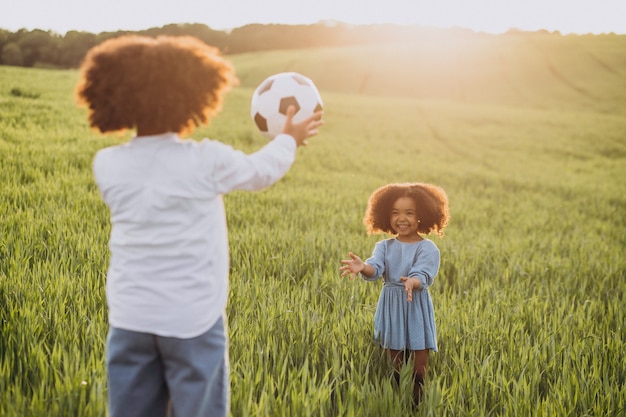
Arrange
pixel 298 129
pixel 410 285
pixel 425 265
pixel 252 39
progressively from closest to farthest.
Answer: pixel 298 129
pixel 410 285
pixel 425 265
pixel 252 39

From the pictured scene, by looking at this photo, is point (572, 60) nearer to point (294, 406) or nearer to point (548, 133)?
point (548, 133)

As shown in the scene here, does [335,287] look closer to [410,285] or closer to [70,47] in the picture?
[410,285]

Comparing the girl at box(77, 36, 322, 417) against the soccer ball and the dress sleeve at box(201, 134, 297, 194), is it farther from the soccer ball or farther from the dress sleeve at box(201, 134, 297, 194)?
the soccer ball

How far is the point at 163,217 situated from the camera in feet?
Result: 5.66

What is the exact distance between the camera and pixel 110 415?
6.00 feet

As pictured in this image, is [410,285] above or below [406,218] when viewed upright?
below

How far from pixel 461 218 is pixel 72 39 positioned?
17829 mm

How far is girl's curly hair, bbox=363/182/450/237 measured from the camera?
2928 mm

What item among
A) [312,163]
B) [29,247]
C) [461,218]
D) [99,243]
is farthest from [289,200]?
[312,163]

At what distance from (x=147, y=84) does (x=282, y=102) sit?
3.31 ft

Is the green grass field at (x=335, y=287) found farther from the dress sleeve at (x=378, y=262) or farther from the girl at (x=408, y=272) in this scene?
the dress sleeve at (x=378, y=262)

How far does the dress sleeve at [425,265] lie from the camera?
2719mm

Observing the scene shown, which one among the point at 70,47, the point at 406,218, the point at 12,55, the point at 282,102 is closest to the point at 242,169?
the point at 282,102

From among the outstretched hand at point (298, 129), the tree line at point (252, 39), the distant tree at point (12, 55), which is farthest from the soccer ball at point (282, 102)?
the distant tree at point (12, 55)
